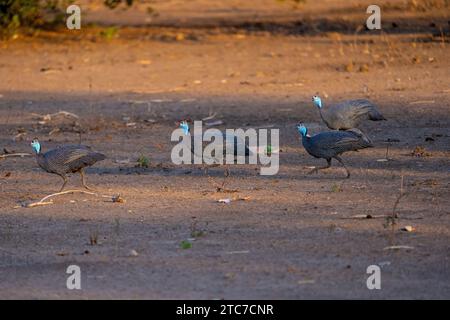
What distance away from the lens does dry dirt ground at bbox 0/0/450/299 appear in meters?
7.19

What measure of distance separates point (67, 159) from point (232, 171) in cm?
193

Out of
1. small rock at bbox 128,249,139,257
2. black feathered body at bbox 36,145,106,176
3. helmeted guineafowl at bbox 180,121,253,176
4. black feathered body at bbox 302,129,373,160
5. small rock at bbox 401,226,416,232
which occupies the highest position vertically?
helmeted guineafowl at bbox 180,121,253,176

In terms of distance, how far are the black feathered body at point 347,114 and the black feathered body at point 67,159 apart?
9.18 feet

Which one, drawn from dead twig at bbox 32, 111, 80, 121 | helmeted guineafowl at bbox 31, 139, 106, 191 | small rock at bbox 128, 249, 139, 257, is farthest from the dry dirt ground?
helmeted guineafowl at bbox 31, 139, 106, 191

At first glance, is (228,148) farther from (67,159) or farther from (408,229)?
(408,229)

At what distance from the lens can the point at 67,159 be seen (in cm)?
944

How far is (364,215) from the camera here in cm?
859
